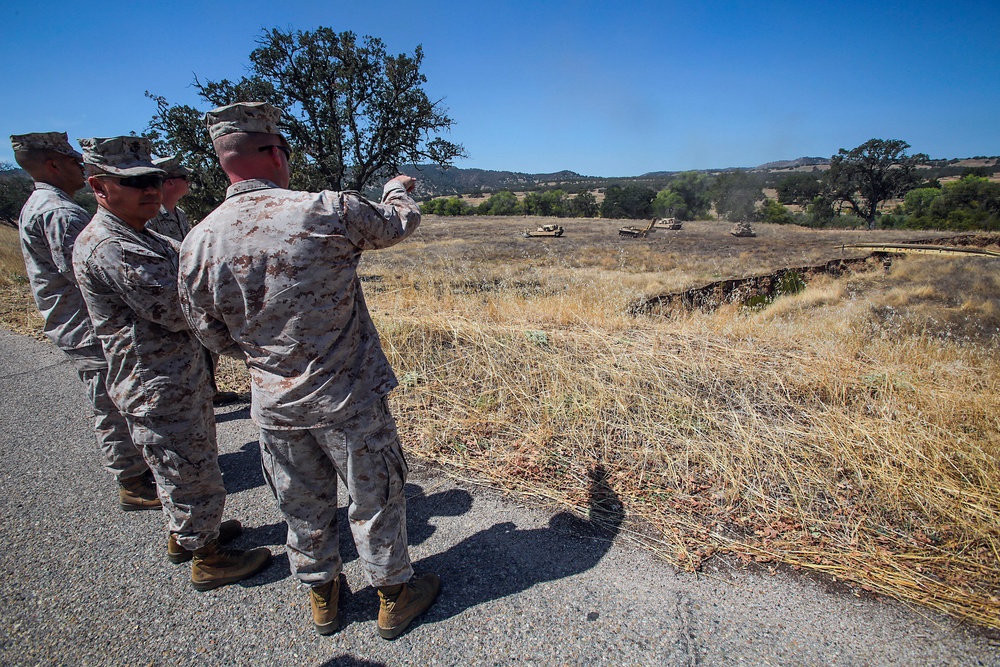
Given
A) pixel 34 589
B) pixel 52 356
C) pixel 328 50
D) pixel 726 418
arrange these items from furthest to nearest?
pixel 328 50 < pixel 52 356 < pixel 726 418 < pixel 34 589

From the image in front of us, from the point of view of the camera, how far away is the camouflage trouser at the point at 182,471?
232 centimetres

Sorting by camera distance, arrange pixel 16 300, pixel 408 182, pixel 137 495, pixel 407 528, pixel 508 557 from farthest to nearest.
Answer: pixel 16 300
pixel 137 495
pixel 407 528
pixel 508 557
pixel 408 182

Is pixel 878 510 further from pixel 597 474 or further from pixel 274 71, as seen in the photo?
pixel 274 71

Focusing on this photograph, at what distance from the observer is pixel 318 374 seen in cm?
178

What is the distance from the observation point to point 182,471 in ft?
7.69

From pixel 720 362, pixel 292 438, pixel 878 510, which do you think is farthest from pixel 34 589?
pixel 720 362

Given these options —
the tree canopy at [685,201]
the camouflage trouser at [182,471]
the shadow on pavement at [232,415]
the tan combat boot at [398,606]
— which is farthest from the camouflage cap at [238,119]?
the tree canopy at [685,201]

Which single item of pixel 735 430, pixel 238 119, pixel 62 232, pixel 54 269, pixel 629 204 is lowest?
pixel 735 430

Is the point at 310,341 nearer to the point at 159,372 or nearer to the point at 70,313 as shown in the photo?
the point at 159,372

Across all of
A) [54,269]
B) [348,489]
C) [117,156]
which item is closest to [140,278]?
[117,156]

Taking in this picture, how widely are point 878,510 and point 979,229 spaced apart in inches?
1334

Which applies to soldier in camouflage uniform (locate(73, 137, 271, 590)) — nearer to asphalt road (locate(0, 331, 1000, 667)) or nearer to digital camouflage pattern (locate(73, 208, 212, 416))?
digital camouflage pattern (locate(73, 208, 212, 416))

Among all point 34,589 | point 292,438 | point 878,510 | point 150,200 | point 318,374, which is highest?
point 150,200

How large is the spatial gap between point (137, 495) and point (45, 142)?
2.43 meters
